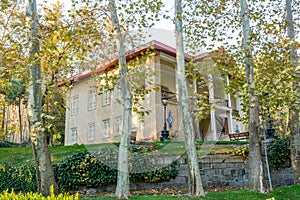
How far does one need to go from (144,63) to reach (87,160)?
325cm

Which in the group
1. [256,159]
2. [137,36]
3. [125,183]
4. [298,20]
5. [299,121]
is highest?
[298,20]

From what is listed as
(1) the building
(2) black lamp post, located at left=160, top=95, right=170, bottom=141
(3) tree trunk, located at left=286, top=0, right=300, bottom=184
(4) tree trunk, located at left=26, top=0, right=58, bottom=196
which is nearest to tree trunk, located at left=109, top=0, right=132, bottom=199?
(1) the building

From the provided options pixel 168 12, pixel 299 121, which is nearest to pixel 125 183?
pixel 168 12

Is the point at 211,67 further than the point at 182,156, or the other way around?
the point at 182,156

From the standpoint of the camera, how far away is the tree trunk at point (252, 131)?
6555 mm

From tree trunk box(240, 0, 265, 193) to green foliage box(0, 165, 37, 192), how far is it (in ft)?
19.9

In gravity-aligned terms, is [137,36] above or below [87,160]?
above

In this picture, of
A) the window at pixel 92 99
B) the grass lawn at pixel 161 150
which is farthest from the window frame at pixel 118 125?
the window at pixel 92 99

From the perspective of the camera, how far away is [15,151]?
1210 cm

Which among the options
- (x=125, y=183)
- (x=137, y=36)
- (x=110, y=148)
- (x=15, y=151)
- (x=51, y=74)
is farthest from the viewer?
(x=15, y=151)

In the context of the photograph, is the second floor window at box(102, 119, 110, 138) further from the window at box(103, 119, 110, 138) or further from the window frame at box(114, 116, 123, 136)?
the window frame at box(114, 116, 123, 136)

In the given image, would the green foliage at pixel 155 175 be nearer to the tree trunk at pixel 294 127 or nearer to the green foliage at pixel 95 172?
the green foliage at pixel 95 172

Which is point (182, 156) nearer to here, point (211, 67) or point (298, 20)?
point (211, 67)

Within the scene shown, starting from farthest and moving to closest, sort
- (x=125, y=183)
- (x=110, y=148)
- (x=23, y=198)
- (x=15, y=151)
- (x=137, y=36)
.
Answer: (x=15, y=151)
(x=110, y=148)
(x=137, y=36)
(x=125, y=183)
(x=23, y=198)
